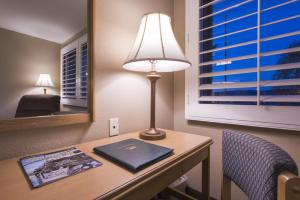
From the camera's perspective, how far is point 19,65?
672 millimetres

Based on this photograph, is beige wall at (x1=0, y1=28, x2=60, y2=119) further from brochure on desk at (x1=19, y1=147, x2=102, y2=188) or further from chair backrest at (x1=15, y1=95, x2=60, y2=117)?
brochure on desk at (x1=19, y1=147, x2=102, y2=188)

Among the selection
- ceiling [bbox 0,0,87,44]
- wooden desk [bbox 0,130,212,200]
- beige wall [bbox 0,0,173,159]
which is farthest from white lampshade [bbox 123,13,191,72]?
wooden desk [bbox 0,130,212,200]

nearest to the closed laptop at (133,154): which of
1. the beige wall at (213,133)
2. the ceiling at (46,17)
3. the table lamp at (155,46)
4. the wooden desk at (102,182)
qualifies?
the wooden desk at (102,182)

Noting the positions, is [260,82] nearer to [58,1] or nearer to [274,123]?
[274,123]

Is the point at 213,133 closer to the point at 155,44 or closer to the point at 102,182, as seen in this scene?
the point at 155,44

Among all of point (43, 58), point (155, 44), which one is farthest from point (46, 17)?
point (155, 44)

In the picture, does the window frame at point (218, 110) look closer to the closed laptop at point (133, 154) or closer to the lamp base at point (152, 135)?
the lamp base at point (152, 135)

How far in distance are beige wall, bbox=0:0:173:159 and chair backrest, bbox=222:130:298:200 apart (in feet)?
2.07

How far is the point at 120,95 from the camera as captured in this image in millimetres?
1075

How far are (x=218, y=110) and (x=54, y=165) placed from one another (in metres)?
1.06

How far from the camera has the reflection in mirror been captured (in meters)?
0.65

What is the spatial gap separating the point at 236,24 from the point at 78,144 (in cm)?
131

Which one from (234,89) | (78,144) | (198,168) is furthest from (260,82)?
(78,144)

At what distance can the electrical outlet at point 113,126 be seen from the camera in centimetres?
102
